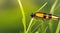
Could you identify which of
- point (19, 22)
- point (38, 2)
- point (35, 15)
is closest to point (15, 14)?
point (19, 22)

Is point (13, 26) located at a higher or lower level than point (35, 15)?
lower

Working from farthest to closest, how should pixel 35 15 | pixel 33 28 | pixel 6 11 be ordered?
pixel 6 11 → pixel 33 28 → pixel 35 15

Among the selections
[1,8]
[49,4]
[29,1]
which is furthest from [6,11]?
[49,4]

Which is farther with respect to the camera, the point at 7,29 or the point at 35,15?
the point at 7,29

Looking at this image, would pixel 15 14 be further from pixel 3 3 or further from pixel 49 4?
pixel 49 4

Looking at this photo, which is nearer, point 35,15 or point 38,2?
point 35,15

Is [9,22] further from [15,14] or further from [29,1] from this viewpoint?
[29,1]

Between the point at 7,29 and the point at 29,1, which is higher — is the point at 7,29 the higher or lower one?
the lower one

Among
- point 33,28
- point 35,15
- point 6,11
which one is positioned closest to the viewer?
point 35,15
